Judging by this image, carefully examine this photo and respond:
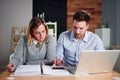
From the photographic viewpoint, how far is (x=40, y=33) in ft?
7.52

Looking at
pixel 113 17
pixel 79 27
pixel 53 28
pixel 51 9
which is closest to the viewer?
pixel 79 27

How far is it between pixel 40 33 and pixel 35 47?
0.16m

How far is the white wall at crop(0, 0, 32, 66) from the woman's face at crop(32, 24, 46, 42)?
3.34 metres

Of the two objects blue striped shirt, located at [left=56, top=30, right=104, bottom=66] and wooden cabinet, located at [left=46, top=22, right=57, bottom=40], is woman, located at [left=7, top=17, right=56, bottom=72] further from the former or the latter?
wooden cabinet, located at [left=46, top=22, right=57, bottom=40]

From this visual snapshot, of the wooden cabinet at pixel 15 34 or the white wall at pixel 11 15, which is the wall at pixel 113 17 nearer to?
the white wall at pixel 11 15

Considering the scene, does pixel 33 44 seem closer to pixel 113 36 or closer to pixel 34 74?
pixel 34 74

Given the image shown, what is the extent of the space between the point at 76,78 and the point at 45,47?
0.86 meters

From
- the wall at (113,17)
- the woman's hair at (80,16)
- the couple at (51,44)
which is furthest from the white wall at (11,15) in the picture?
the woman's hair at (80,16)

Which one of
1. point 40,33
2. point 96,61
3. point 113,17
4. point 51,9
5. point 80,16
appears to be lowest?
point 96,61

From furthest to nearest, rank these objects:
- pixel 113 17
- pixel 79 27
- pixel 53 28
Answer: pixel 113 17 < pixel 53 28 < pixel 79 27

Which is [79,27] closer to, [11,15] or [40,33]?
[40,33]

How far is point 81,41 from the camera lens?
2.39m

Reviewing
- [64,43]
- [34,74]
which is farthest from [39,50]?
[34,74]

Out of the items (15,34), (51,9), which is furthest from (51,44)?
(51,9)
